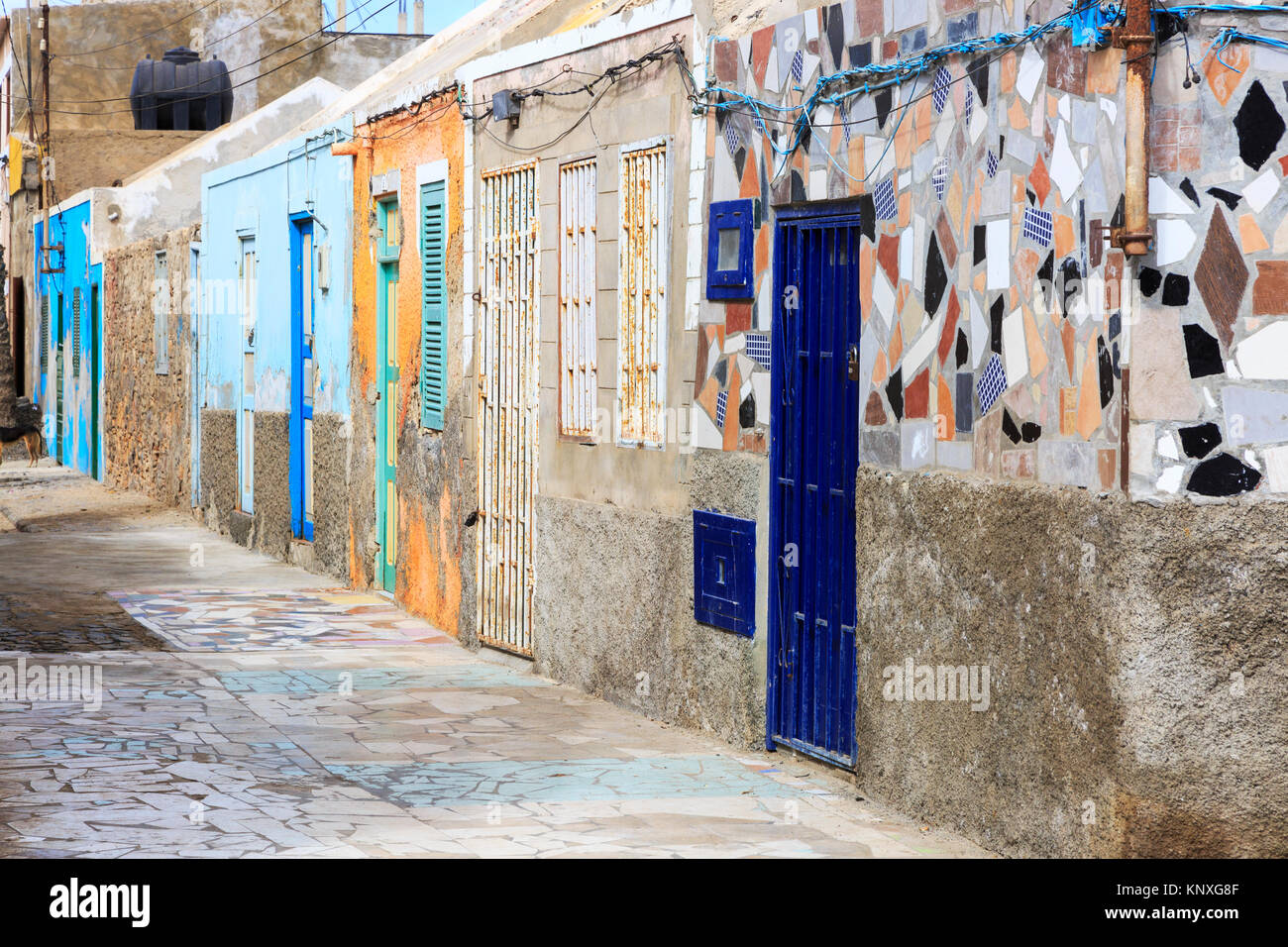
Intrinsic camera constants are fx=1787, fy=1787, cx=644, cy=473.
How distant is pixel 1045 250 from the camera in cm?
579

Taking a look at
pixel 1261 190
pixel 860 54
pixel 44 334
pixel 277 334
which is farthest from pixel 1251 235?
pixel 44 334

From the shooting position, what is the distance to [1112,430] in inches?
213

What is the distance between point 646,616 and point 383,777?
188 cm

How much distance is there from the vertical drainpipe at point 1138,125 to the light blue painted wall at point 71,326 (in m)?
20.7

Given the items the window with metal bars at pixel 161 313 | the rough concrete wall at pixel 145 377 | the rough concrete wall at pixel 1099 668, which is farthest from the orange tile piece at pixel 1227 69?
the window with metal bars at pixel 161 313

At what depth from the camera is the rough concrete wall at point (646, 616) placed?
7.84m

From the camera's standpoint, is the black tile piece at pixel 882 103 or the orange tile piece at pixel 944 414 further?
the black tile piece at pixel 882 103

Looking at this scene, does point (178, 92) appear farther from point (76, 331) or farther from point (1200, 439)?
point (1200, 439)

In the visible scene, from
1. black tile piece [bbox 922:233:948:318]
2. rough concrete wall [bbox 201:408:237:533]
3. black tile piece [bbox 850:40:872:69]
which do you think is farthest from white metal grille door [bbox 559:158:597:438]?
rough concrete wall [bbox 201:408:237:533]

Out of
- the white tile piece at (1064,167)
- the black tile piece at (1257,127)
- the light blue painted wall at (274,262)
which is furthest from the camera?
the light blue painted wall at (274,262)

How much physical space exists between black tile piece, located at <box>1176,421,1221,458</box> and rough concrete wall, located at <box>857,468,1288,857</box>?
0.17 metres

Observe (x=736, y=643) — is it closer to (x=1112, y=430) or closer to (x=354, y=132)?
(x=1112, y=430)

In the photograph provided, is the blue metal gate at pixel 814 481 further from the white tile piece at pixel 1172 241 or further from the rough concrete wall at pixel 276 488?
the rough concrete wall at pixel 276 488

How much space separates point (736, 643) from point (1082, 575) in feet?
8.51
